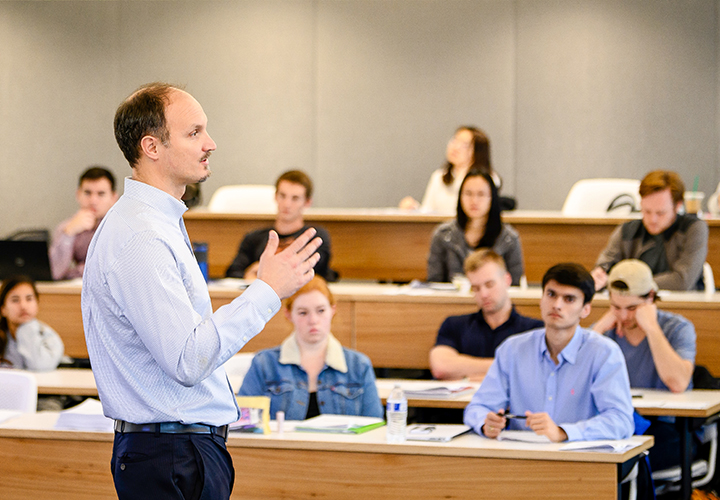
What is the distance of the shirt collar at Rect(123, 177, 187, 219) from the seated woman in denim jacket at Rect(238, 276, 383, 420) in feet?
5.33

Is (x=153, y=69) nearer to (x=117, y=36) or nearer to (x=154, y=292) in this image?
(x=117, y=36)

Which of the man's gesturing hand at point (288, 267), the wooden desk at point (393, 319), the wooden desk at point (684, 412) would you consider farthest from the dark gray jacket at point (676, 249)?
the man's gesturing hand at point (288, 267)

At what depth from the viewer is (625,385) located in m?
2.79

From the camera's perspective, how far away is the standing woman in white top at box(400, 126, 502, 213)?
617 cm

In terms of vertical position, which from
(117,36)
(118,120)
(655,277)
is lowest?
(655,277)

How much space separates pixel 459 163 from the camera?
20.5ft

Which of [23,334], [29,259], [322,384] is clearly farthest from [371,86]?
[322,384]

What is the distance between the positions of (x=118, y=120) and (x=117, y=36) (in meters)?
7.58

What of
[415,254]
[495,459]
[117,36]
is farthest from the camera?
[117,36]

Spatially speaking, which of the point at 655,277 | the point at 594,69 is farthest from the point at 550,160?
the point at 655,277

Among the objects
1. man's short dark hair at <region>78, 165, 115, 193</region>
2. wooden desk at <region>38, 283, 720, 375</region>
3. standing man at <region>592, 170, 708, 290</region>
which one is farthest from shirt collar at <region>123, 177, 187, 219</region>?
man's short dark hair at <region>78, 165, 115, 193</region>

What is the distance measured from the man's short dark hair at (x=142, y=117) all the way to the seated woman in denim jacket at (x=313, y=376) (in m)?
1.65

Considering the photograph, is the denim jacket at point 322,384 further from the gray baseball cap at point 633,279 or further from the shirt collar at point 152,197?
the shirt collar at point 152,197

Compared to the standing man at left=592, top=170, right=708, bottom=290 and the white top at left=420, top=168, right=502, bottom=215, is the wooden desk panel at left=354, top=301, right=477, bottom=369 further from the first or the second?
the white top at left=420, top=168, right=502, bottom=215
